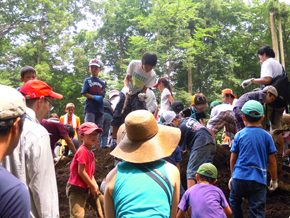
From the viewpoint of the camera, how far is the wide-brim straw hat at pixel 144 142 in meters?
1.77

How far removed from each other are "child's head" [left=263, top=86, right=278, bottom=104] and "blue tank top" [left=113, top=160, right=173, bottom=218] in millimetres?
3922

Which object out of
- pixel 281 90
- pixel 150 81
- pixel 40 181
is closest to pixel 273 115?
pixel 281 90

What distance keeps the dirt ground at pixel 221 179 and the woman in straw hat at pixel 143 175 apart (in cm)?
334

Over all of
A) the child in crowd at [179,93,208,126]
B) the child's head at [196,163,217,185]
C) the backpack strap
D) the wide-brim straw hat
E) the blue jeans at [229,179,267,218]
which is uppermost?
the wide-brim straw hat

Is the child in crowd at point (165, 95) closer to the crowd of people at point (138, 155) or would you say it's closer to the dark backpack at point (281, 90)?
the crowd of people at point (138, 155)

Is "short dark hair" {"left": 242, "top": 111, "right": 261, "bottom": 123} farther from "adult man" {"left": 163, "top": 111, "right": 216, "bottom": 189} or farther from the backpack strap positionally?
the backpack strap

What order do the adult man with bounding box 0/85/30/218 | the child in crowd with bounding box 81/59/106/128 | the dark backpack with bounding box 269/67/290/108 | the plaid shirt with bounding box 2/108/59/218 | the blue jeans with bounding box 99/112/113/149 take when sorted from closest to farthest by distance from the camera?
1. the adult man with bounding box 0/85/30/218
2. the plaid shirt with bounding box 2/108/59/218
3. the dark backpack with bounding box 269/67/290/108
4. the child in crowd with bounding box 81/59/106/128
5. the blue jeans with bounding box 99/112/113/149

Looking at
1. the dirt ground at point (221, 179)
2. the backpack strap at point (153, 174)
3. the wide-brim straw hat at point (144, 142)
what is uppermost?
the wide-brim straw hat at point (144, 142)

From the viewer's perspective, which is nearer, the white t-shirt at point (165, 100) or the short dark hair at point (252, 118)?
the short dark hair at point (252, 118)

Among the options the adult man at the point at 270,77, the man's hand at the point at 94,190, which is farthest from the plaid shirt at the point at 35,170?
the adult man at the point at 270,77

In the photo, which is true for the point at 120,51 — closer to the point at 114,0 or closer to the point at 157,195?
the point at 114,0

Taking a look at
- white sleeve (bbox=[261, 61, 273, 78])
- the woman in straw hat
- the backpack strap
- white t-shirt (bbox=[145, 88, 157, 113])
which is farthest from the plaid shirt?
white t-shirt (bbox=[145, 88, 157, 113])

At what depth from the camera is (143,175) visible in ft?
5.57

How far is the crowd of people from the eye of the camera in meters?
1.56
